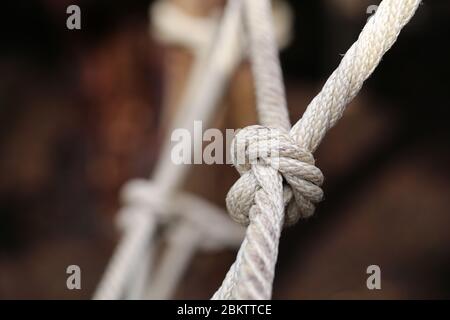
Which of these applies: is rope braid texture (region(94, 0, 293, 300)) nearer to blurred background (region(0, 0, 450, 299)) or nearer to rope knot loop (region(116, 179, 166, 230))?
rope knot loop (region(116, 179, 166, 230))

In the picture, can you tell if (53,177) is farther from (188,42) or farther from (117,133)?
(188,42)

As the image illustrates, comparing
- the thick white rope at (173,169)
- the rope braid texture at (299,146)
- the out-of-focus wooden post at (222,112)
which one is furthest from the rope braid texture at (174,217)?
the out-of-focus wooden post at (222,112)

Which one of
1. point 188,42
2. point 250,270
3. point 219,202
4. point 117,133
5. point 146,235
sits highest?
point 117,133

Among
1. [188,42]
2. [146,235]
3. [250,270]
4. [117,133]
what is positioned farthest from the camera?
[117,133]

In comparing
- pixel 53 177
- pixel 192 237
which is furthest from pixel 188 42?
pixel 53 177

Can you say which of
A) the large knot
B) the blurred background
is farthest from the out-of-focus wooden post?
the large knot

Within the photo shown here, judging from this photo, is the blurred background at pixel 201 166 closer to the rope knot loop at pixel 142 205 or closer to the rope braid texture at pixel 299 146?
the rope knot loop at pixel 142 205

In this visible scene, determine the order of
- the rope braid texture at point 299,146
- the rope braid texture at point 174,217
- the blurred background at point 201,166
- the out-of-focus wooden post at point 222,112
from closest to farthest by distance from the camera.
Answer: the rope braid texture at point 299,146
the rope braid texture at point 174,217
the out-of-focus wooden post at point 222,112
the blurred background at point 201,166
